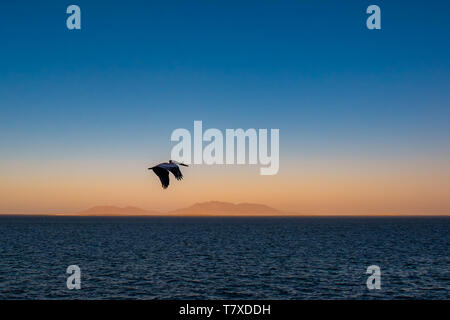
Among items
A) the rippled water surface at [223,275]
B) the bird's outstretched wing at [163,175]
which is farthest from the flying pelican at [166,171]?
the rippled water surface at [223,275]

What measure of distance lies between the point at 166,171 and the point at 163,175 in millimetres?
219

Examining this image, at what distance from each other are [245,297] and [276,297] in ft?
9.39

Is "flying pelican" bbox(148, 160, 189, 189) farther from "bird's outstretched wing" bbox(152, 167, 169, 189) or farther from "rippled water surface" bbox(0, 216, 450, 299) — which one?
"rippled water surface" bbox(0, 216, 450, 299)

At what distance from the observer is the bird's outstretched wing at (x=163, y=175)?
13.1m

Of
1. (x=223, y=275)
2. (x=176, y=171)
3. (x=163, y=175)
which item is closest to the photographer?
(x=176, y=171)

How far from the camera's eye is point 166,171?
13.2 m

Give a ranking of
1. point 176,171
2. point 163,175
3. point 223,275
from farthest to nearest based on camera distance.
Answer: point 223,275 < point 163,175 < point 176,171

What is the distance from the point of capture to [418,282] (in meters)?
48.8

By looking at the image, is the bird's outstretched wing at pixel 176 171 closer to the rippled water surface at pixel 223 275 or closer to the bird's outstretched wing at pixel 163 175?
the bird's outstretched wing at pixel 163 175

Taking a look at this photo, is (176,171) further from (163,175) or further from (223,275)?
(223,275)

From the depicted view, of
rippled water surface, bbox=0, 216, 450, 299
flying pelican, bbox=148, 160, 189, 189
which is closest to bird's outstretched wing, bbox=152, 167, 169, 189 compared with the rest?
flying pelican, bbox=148, 160, 189, 189

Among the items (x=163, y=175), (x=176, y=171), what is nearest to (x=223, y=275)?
(x=163, y=175)
